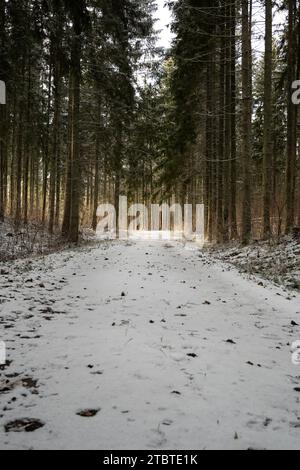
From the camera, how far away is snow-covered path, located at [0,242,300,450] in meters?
2.50

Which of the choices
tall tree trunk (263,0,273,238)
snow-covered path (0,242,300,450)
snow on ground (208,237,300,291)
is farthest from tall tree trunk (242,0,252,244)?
snow-covered path (0,242,300,450)

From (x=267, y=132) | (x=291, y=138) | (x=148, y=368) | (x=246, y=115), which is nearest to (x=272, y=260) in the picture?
(x=267, y=132)

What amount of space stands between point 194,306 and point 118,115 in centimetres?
1337

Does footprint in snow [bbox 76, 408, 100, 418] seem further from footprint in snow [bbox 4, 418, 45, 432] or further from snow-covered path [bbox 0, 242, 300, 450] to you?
footprint in snow [bbox 4, 418, 45, 432]

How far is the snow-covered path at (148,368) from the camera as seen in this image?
8.21 ft

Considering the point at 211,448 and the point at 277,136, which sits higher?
the point at 277,136

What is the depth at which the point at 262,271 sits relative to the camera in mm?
9781

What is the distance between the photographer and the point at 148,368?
3.52 meters

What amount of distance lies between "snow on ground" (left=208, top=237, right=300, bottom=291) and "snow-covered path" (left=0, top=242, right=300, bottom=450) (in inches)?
68.1

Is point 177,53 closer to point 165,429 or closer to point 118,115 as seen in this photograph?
point 118,115

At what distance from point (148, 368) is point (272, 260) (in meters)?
7.61

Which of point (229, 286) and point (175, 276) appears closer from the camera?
point (229, 286)
